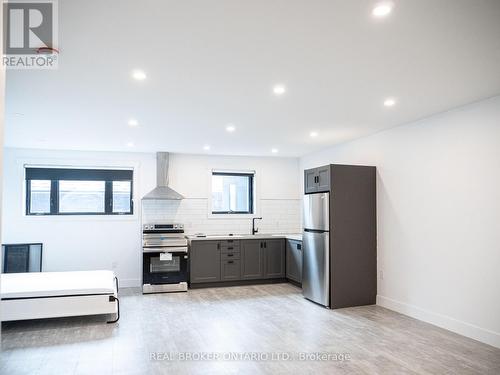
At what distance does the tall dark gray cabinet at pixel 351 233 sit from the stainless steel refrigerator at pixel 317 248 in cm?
6

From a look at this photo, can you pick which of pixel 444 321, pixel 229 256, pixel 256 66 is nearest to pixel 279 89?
pixel 256 66

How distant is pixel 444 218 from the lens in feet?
14.1

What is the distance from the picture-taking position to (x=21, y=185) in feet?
20.9

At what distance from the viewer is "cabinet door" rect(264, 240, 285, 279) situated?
6.88 meters

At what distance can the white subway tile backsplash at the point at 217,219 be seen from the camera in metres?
6.98

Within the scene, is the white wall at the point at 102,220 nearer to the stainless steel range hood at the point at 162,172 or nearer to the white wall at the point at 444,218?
the stainless steel range hood at the point at 162,172

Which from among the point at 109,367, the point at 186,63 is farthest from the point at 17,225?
the point at 186,63

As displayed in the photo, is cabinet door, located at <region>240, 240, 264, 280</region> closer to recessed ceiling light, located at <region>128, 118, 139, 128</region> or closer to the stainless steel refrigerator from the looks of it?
the stainless steel refrigerator

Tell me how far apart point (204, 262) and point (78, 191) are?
2.67m

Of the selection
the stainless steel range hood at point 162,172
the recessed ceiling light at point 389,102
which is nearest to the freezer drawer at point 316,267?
the recessed ceiling light at point 389,102

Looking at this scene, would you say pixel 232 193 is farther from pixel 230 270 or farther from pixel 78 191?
pixel 78 191

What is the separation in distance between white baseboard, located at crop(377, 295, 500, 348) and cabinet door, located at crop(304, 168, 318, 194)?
1826 millimetres

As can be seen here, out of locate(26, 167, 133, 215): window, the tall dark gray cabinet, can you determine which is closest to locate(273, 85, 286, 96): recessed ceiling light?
the tall dark gray cabinet

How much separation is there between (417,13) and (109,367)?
352 centimetres
